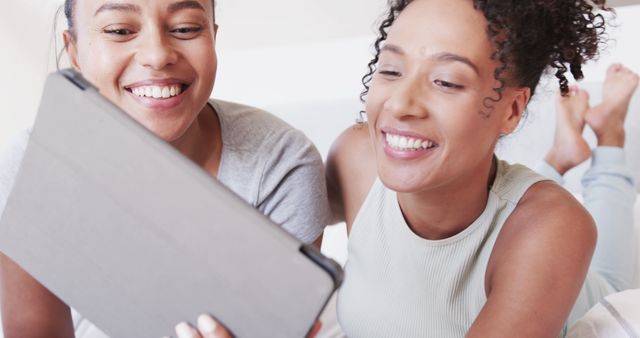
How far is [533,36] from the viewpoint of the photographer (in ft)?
2.91

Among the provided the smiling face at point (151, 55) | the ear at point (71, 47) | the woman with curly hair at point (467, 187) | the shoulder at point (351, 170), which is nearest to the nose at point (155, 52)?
the smiling face at point (151, 55)

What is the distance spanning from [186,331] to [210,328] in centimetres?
3

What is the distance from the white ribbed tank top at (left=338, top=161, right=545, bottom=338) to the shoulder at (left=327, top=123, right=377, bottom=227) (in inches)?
1.4

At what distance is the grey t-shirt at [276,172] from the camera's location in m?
1.08

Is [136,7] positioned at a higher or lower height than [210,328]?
higher

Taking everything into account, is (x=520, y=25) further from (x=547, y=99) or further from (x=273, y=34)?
(x=273, y=34)

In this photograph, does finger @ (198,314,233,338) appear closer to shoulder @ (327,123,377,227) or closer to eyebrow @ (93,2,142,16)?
eyebrow @ (93,2,142,16)

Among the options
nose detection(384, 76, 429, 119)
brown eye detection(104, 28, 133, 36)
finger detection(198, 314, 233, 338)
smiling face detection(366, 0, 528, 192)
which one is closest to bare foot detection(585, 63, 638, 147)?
smiling face detection(366, 0, 528, 192)

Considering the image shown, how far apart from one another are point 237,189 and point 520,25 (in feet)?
1.57

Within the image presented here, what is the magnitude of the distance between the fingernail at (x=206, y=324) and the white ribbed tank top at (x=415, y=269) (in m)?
0.48

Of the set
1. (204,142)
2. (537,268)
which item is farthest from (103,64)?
(537,268)

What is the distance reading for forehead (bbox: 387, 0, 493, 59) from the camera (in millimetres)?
854

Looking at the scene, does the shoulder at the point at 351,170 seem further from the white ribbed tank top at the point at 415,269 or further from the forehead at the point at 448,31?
the forehead at the point at 448,31

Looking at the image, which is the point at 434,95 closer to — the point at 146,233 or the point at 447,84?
the point at 447,84
